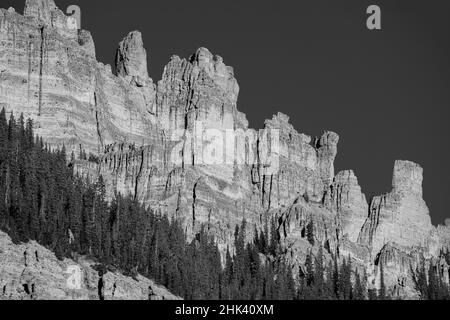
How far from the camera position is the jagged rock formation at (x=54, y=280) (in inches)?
6890

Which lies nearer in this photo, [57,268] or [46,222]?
[57,268]

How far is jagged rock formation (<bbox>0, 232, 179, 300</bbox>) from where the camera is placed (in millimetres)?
175000

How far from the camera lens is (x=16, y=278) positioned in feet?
577

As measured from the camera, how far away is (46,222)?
19512cm

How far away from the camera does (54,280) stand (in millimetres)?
179000
